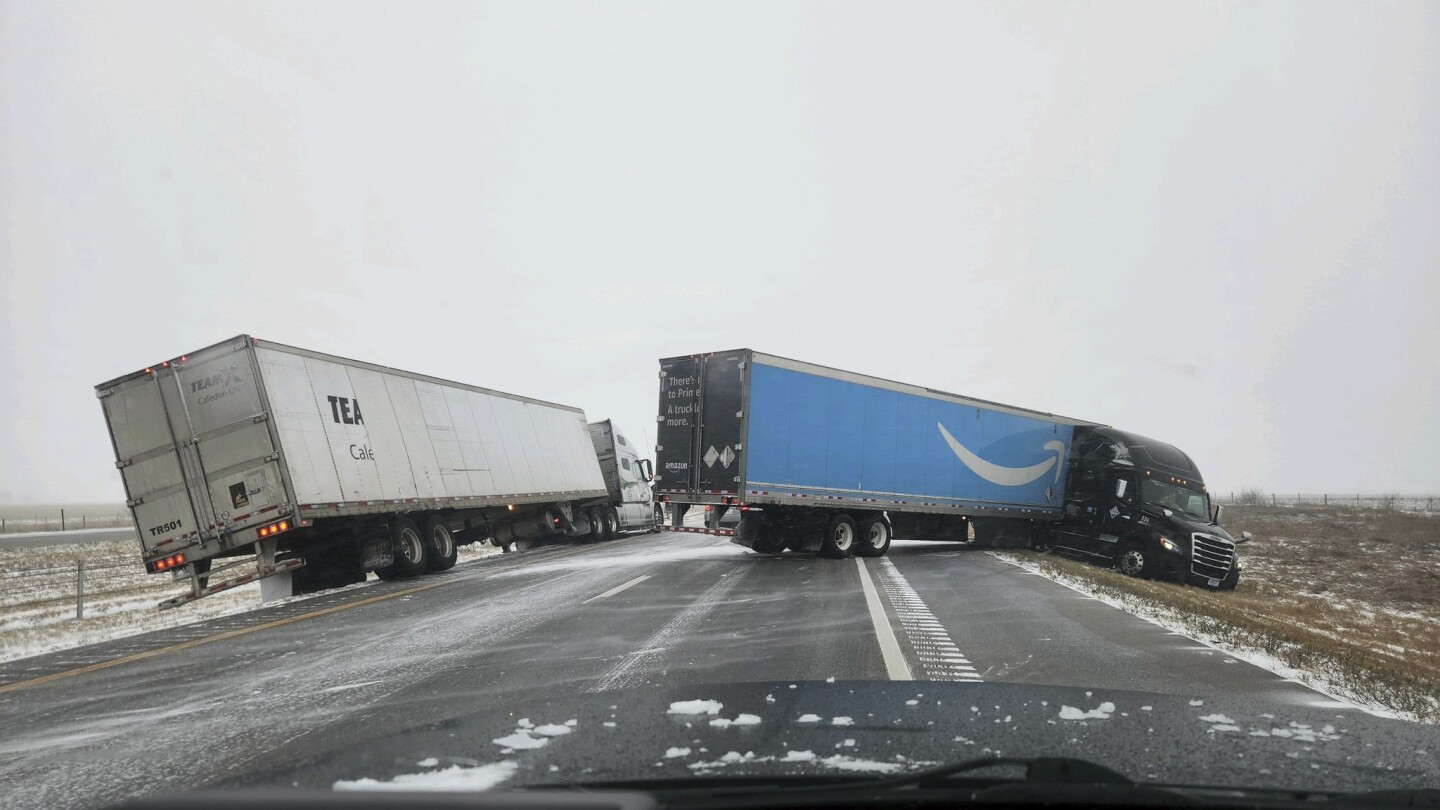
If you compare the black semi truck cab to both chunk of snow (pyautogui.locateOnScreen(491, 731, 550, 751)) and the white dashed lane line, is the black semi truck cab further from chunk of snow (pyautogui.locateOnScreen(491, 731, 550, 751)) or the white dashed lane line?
chunk of snow (pyautogui.locateOnScreen(491, 731, 550, 751))

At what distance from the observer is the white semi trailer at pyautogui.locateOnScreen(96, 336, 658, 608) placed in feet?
41.5

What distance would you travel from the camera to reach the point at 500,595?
11703mm

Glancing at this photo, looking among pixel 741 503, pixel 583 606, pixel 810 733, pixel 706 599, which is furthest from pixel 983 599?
pixel 810 733

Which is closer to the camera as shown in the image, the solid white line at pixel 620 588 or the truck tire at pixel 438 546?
the solid white line at pixel 620 588

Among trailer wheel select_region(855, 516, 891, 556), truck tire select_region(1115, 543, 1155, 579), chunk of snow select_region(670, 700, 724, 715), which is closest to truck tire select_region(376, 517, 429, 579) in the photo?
trailer wheel select_region(855, 516, 891, 556)

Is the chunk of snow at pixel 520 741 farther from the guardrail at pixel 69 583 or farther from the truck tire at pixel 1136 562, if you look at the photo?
the truck tire at pixel 1136 562

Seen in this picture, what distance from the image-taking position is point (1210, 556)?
58.0ft

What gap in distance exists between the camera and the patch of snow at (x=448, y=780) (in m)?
2.31

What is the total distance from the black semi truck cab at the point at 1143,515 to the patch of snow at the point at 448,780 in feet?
60.0

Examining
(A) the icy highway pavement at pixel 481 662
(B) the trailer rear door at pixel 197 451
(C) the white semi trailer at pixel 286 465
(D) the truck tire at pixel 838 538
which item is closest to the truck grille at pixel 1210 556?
(D) the truck tire at pixel 838 538

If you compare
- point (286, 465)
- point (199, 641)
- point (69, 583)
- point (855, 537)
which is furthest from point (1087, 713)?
point (69, 583)

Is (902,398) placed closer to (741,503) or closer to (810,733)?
(741,503)

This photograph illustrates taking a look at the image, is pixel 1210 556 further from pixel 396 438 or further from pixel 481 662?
pixel 396 438

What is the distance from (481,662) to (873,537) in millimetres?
12168
